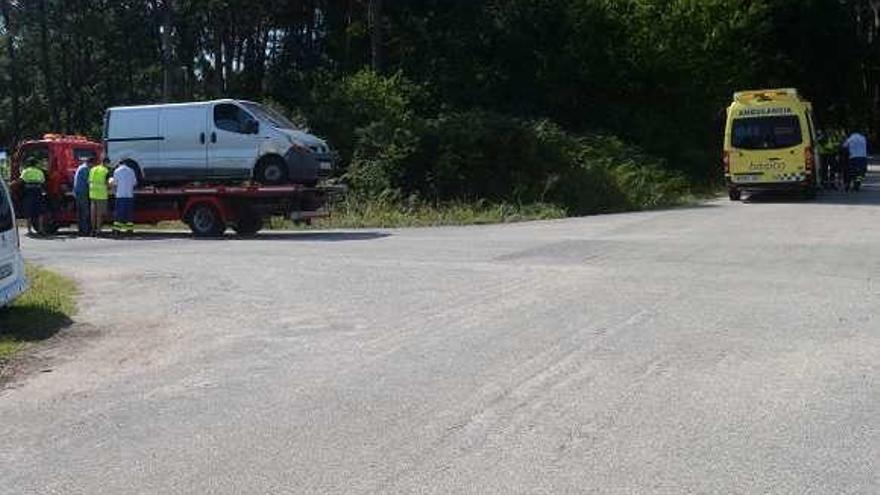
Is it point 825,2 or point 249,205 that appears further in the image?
point 825,2

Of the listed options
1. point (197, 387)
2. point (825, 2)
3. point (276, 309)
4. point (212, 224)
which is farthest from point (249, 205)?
point (825, 2)

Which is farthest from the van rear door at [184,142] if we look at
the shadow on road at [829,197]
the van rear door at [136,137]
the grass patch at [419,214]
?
the shadow on road at [829,197]

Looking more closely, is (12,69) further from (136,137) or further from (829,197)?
(829,197)

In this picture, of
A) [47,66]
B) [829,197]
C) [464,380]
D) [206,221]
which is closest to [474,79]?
[829,197]

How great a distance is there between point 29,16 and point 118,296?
49075 mm

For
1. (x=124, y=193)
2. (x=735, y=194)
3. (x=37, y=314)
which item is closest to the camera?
(x=37, y=314)

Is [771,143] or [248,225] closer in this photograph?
[248,225]

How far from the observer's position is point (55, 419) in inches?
280

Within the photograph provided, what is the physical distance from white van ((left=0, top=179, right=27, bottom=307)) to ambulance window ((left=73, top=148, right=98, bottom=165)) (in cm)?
1462

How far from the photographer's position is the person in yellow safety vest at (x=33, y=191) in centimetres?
2384

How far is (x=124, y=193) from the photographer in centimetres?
2258

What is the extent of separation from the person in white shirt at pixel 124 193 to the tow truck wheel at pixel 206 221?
1.44 metres

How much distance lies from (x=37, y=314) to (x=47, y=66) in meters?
48.1

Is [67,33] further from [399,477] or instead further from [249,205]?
[399,477]
